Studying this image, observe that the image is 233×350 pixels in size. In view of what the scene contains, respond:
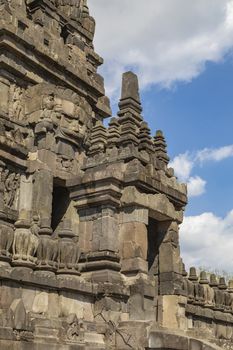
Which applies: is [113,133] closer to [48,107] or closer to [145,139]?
[145,139]

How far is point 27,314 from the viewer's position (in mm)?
9094

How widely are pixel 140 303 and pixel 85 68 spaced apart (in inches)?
323

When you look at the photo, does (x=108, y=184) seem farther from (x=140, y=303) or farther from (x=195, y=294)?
(x=195, y=294)

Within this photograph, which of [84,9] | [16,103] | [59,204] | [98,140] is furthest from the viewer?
[84,9]

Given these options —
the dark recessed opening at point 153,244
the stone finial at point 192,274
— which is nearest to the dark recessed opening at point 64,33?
the dark recessed opening at point 153,244

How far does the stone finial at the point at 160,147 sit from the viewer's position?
13.7m

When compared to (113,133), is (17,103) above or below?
above

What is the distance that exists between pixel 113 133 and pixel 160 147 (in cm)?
162

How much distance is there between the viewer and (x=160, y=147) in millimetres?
13867

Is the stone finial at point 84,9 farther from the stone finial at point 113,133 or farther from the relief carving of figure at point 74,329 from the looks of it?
the relief carving of figure at point 74,329

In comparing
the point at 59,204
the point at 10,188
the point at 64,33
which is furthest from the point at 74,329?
the point at 64,33

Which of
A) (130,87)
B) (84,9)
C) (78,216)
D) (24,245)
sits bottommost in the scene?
(24,245)

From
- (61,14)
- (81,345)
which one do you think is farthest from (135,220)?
(61,14)

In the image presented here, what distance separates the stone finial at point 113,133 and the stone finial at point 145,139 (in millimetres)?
654
